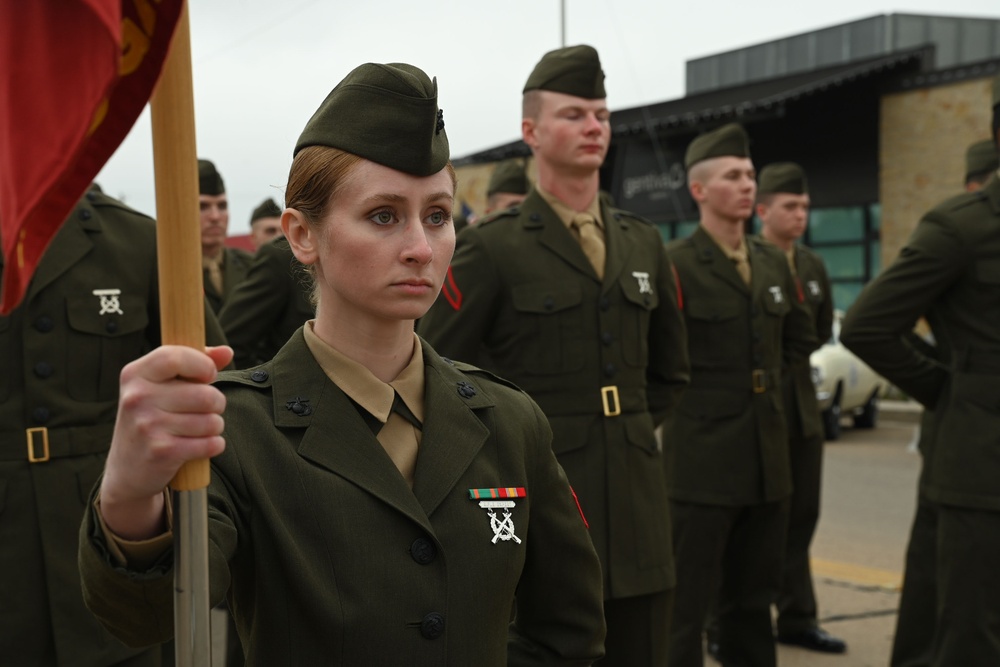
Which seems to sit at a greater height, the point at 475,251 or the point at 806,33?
the point at 806,33

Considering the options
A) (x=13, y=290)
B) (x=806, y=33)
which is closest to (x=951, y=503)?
(x=13, y=290)

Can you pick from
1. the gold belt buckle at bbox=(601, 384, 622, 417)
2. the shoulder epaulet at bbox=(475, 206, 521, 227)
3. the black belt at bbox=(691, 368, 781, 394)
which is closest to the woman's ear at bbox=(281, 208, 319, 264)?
the gold belt buckle at bbox=(601, 384, 622, 417)

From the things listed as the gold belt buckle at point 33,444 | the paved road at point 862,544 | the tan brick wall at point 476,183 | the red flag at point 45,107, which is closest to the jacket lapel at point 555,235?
the gold belt buckle at point 33,444

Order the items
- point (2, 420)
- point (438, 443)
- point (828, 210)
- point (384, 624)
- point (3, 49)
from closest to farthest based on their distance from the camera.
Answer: point (3, 49) < point (384, 624) < point (438, 443) < point (2, 420) < point (828, 210)

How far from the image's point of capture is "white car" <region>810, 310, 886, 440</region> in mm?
12984

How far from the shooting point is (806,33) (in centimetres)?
2608

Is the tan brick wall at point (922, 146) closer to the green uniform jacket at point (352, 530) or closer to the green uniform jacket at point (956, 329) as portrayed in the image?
the green uniform jacket at point (956, 329)

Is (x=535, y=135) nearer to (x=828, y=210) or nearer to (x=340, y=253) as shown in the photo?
(x=340, y=253)

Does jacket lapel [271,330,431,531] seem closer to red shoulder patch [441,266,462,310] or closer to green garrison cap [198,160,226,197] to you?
red shoulder patch [441,266,462,310]

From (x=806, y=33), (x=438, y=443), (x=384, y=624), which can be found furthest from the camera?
(x=806, y=33)

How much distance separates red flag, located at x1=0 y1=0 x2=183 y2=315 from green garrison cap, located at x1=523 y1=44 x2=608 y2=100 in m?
3.19

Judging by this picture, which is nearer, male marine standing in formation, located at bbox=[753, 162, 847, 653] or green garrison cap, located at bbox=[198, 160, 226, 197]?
male marine standing in formation, located at bbox=[753, 162, 847, 653]

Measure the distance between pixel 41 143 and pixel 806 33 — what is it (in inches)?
1049

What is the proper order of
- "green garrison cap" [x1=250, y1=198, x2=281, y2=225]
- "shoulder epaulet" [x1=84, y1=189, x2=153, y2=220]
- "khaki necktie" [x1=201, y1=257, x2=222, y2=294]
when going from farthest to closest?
"green garrison cap" [x1=250, y1=198, x2=281, y2=225], "khaki necktie" [x1=201, y1=257, x2=222, y2=294], "shoulder epaulet" [x1=84, y1=189, x2=153, y2=220]
